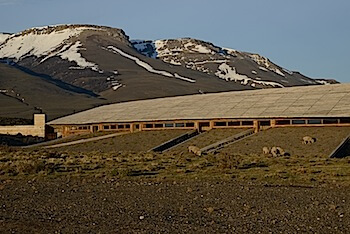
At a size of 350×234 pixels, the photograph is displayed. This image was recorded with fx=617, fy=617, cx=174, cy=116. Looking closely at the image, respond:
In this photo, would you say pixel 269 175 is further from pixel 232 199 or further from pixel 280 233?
pixel 280 233

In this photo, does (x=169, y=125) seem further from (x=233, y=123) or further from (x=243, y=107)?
(x=243, y=107)

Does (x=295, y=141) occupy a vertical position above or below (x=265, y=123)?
below

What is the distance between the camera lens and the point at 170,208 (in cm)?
1559

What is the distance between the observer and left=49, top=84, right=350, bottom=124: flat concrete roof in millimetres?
46312

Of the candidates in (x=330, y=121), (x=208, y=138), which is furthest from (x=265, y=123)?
(x=330, y=121)

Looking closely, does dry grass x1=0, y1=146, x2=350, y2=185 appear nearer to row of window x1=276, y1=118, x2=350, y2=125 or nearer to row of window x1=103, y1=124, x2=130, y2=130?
row of window x1=276, y1=118, x2=350, y2=125

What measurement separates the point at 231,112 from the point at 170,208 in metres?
34.6

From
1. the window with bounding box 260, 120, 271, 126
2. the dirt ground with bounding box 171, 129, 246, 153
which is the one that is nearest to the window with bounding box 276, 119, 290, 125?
the window with bounding box 260, 120, 271, 126

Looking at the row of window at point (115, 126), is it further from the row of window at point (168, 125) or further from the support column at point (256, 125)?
the support column at point (256, 125)

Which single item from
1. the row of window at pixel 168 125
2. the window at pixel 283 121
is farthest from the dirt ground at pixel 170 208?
the row of window at pixel 168 125

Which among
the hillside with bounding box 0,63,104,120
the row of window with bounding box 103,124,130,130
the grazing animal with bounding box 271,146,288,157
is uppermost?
the hillside with bounding box 0,63,104,120

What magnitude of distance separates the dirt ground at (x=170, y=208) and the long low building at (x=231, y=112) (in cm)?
2498

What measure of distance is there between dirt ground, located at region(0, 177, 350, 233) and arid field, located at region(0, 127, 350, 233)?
0.9 inches

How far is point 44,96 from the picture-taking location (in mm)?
175875
